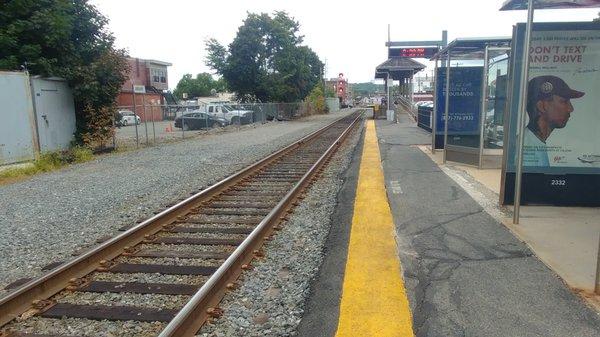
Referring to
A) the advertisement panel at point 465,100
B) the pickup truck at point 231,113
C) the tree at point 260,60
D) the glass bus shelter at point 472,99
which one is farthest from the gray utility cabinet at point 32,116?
the tree at point 260,60

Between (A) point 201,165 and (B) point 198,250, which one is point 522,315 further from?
(A) point 201,165

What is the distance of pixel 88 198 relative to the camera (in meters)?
9.13

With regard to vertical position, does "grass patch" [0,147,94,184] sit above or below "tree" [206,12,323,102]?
below

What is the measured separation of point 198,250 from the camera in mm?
5711

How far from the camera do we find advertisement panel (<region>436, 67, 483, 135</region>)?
12.9 m

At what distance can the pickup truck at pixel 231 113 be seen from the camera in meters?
33.6

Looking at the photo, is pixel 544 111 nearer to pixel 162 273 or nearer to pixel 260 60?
pixel 162 273

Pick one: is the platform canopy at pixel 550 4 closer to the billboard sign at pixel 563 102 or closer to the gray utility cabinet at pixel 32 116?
→ the billboard sign at pixel 563 102

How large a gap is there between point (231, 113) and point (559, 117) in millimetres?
28722

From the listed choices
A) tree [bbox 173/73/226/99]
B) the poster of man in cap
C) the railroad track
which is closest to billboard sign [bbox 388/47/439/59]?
the poster of man in cap

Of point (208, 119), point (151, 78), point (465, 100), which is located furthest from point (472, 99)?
point (151, 78)

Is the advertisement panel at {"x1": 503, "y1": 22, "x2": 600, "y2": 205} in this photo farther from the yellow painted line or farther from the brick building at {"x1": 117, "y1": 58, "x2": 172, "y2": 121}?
the brick building at {"x1": 117, "y1": 58, "x2": 172, "y2": 121}

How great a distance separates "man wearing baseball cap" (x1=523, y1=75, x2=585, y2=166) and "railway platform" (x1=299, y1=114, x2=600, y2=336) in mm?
1149

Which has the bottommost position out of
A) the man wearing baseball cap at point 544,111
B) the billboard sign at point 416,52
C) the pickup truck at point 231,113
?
the pickup truck at point 231,113
